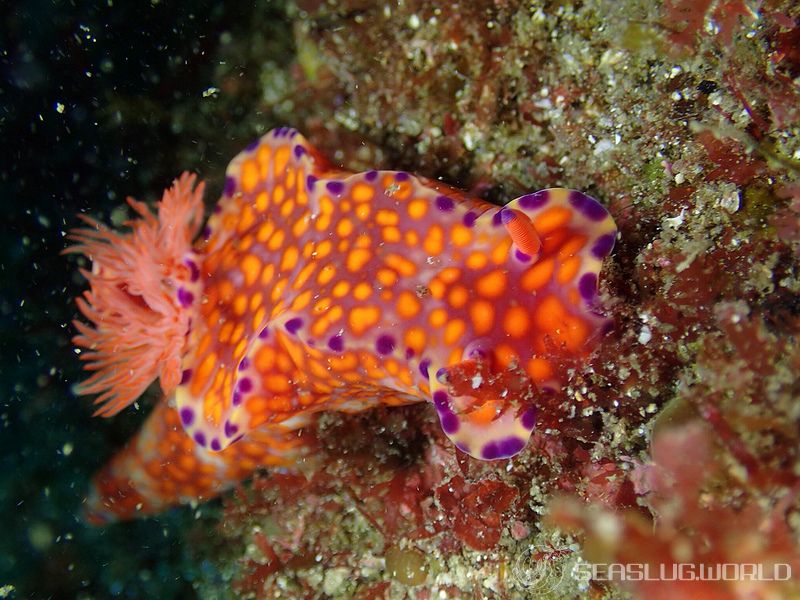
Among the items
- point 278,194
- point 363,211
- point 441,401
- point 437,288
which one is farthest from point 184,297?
point 441,401

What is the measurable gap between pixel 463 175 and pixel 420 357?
4.54 ft

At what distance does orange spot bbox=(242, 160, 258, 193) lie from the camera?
3.14m

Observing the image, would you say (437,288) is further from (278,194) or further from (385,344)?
(278,194)

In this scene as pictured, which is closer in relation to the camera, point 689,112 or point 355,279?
point 689,112

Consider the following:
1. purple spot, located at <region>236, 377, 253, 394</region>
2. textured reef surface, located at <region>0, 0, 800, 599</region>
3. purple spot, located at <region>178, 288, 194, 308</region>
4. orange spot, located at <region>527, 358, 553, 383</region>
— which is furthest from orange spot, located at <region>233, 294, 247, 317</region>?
orange spot, located at <region>527, 358, 553, 383</region>

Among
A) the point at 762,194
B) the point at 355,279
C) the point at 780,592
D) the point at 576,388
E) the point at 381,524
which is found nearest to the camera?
the point at 780,592

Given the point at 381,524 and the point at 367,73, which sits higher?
the point at 367,73

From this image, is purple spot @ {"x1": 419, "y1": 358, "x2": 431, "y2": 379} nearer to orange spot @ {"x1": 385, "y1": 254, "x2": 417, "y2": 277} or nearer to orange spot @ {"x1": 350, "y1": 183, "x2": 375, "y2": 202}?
orange spot @ {"x1": 385, "y1": 254, "x2": 417, "y2": 277}

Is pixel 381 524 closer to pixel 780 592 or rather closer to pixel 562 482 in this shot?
pixel 562 482

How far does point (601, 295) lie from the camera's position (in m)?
2.06

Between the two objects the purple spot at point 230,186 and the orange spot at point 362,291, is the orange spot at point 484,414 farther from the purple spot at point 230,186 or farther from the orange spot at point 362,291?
the purple spot at point 230,186

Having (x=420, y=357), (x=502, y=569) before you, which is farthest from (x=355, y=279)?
(x=502, y=569)

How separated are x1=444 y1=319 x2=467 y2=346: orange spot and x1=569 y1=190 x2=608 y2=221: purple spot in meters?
0.62

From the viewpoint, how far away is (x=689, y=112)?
2.26 meters
